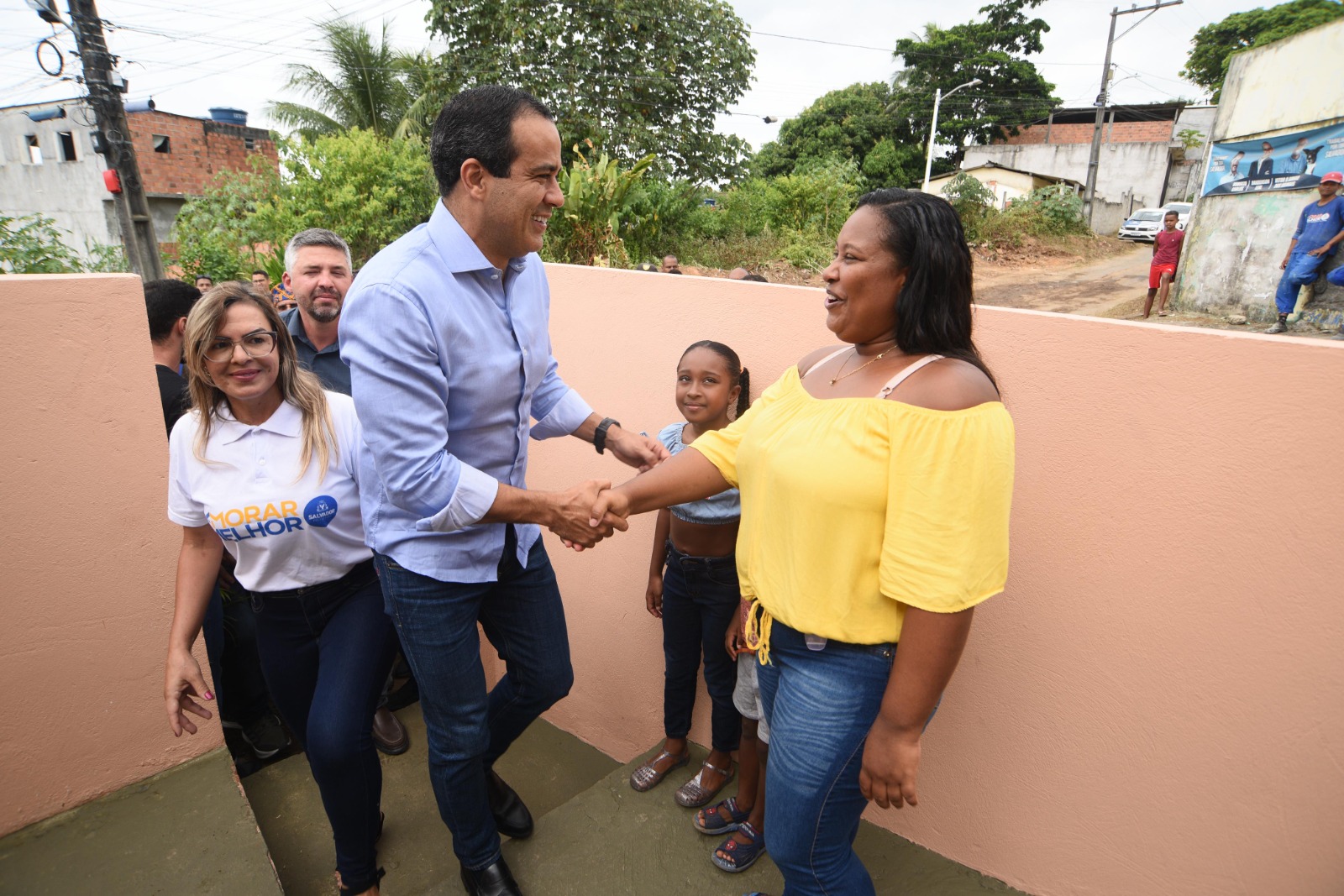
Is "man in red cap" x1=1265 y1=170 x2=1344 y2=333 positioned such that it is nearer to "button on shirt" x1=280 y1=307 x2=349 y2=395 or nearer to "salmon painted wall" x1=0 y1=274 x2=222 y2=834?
"button on shirt" x1=280 y1=307 x2=349 y2=395

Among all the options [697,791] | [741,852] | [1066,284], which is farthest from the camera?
[1066,284]

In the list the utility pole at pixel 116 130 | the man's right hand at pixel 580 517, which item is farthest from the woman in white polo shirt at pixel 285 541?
the utility pole at pixel 116 130

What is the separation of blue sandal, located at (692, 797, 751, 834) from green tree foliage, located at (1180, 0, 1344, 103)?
4290cm

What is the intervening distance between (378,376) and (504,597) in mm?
798

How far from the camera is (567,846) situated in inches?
93.0

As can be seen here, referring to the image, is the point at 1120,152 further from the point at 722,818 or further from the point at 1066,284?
the point at 722,818

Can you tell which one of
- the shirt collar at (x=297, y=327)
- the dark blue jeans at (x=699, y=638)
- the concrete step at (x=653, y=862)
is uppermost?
the shirt collar at (x=297, y=327)

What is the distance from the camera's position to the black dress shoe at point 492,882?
82.0 inches

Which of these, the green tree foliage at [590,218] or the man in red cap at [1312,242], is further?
the green tree foliage at [590,218]

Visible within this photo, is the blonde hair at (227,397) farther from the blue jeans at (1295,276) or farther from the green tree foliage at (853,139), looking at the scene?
the green tree foliage at (853,139)

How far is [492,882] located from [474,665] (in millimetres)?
651

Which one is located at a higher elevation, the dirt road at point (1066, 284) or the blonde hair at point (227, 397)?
the blonde hair at point (227, 397)

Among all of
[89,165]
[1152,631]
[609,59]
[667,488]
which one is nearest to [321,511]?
[667,488]

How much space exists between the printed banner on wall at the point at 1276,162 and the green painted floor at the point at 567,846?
11.2m
